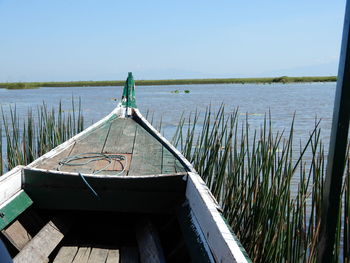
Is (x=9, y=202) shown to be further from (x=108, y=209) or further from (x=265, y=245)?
(x=265, y=245)

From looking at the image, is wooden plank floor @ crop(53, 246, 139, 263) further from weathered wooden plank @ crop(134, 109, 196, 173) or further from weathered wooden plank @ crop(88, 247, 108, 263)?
weathered wooden plank @ crop(134, 109, 196, 173)

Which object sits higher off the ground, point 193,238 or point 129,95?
point 129,95

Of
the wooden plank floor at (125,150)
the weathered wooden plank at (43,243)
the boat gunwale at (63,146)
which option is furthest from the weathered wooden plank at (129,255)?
the boat gunwale at (63,146)

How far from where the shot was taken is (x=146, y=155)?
10.3 feet

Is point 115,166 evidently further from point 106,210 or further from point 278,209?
point 278,209

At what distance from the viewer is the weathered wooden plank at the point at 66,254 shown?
2.37 metres

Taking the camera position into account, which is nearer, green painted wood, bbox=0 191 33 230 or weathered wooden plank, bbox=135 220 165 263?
green painted wood, bbox=0 191 33 230

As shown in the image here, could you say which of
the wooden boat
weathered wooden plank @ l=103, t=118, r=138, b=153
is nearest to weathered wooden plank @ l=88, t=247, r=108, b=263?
the wooden boat

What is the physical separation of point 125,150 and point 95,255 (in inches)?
40.8

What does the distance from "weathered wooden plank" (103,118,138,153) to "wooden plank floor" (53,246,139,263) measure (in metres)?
0.93

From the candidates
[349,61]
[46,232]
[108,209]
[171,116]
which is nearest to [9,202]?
[46,232]

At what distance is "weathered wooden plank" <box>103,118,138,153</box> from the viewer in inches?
130

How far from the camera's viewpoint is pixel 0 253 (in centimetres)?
77

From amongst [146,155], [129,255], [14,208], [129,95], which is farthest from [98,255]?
[129,95]
